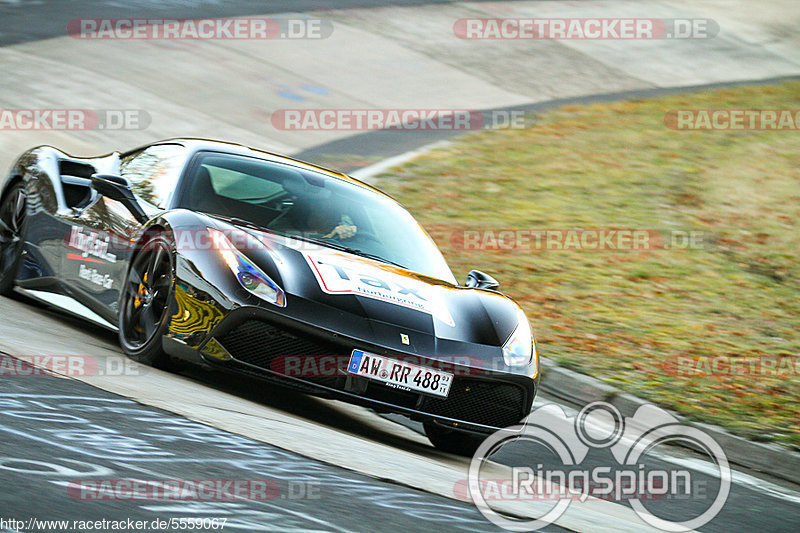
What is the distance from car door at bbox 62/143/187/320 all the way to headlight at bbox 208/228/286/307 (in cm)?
83

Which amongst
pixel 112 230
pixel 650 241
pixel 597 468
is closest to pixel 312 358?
pixel 597 468

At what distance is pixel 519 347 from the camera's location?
18.7ft

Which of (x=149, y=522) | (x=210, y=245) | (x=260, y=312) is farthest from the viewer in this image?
(x=210, y=245)

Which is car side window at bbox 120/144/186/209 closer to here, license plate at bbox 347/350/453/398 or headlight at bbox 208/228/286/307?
headlight at bbox 208/228/286/307

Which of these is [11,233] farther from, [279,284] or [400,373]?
[400,373]

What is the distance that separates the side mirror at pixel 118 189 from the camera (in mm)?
6305

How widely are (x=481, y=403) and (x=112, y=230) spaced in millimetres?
2336

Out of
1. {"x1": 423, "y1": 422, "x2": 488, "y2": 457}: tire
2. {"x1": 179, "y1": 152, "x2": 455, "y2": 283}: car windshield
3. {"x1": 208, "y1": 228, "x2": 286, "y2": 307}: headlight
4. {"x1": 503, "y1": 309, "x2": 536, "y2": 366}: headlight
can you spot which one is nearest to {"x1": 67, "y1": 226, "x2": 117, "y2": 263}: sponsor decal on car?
{"x1": 179, "y1": 152, "x2": 455, "y2": 283}: car windshield

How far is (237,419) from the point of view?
186 inches

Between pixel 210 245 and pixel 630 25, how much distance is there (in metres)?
19.6

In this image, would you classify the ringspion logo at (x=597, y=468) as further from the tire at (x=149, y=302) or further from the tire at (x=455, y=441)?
the tire at (x=149, y=302)

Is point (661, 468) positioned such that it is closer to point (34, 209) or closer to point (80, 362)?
point (80, 362)

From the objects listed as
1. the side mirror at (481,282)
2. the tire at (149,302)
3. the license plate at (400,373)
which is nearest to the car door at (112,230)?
the tire at (149,302)

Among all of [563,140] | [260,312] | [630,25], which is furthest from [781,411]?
[630,25]
